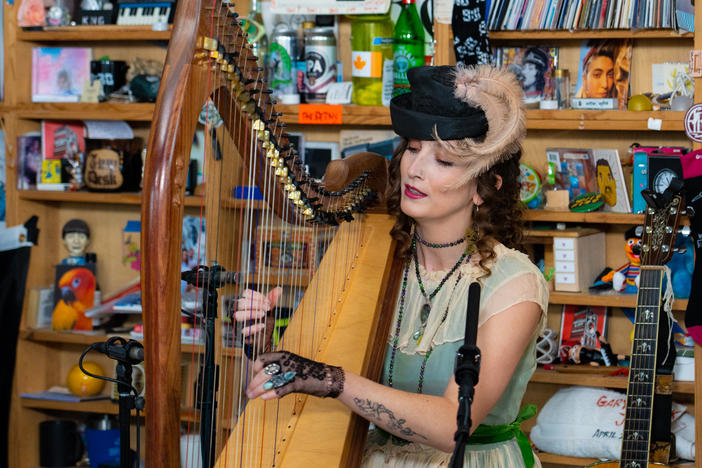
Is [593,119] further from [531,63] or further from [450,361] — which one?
[450,361]

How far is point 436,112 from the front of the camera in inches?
59.7

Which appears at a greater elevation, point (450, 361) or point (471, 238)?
point (471, 238)

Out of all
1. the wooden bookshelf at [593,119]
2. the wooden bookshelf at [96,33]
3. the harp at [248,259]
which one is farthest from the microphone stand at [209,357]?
the wooden bookshelf at [96,33]

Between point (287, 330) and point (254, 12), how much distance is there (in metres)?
1.60

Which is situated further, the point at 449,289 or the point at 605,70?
the point at 605,70

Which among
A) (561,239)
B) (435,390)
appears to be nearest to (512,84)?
(435,390)

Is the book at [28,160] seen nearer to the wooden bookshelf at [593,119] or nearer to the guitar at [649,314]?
the wooden bookshelf at [593,119]

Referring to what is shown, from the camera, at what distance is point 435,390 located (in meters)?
1.61

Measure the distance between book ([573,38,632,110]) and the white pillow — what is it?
3.05 feet

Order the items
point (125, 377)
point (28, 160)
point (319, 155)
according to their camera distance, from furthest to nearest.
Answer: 1. point (28, 160)
2. point (319, 155)
3. point (125, 377)

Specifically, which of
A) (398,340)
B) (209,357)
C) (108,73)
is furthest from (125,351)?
(108,73)

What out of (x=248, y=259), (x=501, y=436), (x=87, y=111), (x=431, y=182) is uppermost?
(x=87, y=111)

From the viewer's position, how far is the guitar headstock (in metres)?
2.27

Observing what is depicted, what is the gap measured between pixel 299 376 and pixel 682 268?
5.79ft
